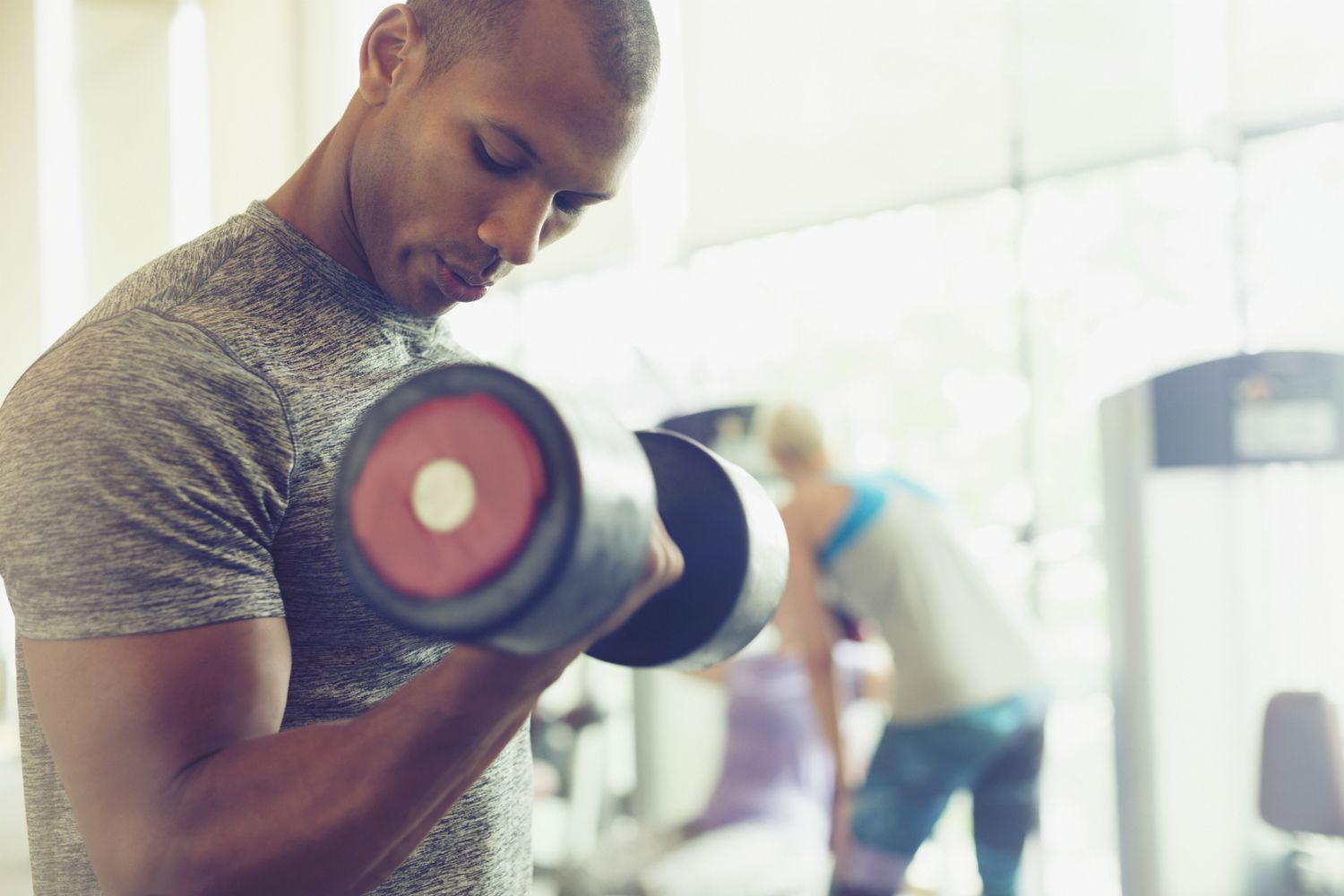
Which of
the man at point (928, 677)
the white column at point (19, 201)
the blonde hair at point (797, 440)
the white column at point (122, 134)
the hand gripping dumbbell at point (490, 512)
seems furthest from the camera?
the white column at point (122, 134)

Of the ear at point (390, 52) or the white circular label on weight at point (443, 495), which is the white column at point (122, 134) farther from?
the white circular label on weight at point (443, 495)

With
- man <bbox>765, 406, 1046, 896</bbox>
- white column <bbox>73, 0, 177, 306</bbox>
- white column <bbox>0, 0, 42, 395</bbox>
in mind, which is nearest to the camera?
man <bbox>765, 406, 1046, 896</bbox>

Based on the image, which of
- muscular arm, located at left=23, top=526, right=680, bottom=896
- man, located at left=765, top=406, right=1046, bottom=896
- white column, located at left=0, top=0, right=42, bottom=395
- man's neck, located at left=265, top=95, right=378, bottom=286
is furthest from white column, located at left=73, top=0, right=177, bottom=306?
muscular arm, located at left=23, top=526, right=680, bottom=896

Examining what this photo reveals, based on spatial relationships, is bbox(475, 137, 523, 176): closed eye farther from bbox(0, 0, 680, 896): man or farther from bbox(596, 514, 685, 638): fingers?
bbox(596, 514, 685, 638): fingers

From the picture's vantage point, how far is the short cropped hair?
683mm

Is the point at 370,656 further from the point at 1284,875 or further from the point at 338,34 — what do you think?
the point at 338,34

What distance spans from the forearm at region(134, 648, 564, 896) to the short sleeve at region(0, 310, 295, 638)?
3.3 inches

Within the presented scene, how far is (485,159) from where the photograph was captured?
27.2 inches

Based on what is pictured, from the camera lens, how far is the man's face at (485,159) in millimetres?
674

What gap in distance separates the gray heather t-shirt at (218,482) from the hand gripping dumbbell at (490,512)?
0.13 metres

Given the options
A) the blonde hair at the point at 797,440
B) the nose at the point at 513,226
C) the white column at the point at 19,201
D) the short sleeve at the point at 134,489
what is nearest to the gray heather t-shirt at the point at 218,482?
the short sleeve at the point at 134,489

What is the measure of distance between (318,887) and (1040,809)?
2.00 m

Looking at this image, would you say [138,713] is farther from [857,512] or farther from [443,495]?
[857,512]

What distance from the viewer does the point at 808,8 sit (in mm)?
2633
